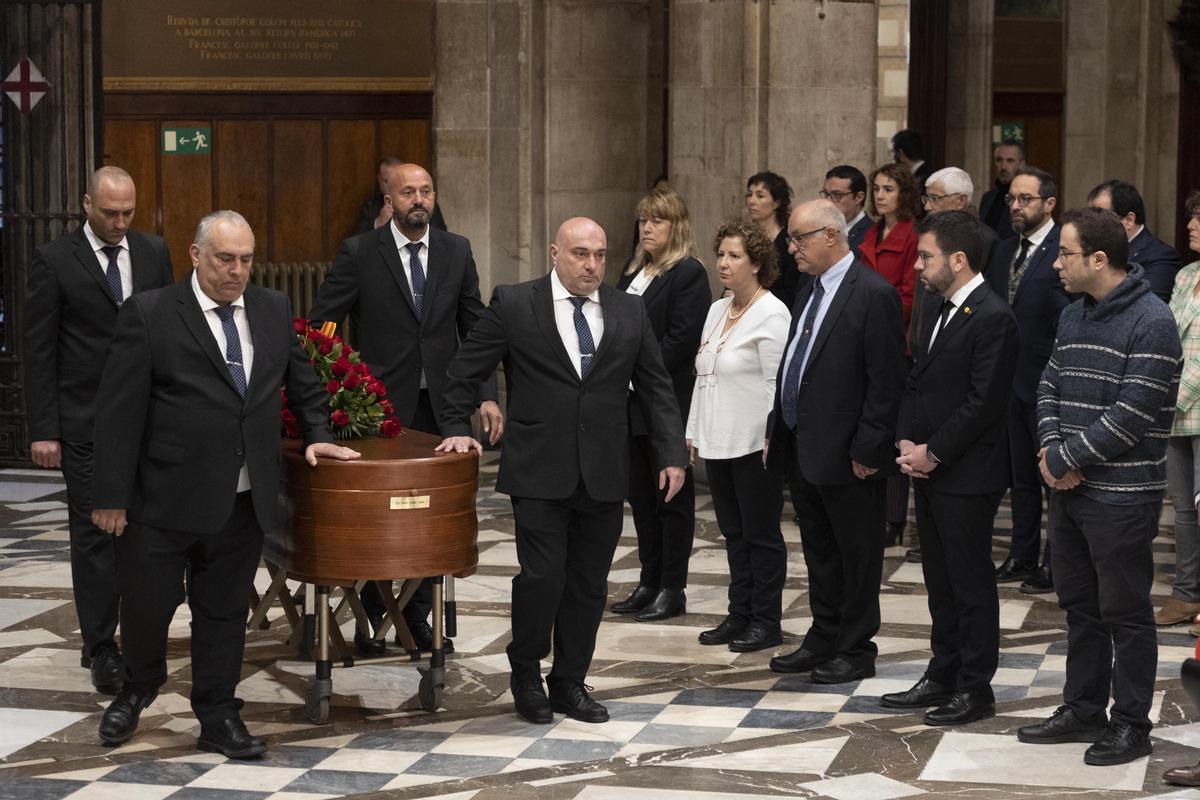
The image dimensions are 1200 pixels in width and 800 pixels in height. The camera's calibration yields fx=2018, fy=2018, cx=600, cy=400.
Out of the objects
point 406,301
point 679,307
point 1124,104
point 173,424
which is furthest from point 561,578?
point 1124,104

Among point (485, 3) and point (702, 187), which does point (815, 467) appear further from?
point (485, 3)

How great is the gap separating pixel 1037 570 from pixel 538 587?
3.20 m

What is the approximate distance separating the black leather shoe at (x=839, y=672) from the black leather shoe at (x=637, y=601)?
1321 millimetres

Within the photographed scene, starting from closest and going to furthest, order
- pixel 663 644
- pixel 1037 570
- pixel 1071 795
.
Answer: pixel 1071 795 < pixel 663 644 < pixel 1037 570

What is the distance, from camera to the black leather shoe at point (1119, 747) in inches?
247

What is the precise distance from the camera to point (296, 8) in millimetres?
14062

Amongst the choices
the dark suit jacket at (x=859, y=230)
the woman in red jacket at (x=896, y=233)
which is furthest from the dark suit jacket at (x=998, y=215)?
the woman in red jacket at (x=896, y=233)

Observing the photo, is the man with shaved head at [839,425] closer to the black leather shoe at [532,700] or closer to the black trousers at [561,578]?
the black trousers at [561,578]

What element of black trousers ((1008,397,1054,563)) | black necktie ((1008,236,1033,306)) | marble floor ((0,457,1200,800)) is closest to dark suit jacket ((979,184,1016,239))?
black necktie ((1008,236,1033,306))

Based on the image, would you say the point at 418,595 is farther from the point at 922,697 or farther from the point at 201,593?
the point at 922,697

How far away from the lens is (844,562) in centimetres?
739

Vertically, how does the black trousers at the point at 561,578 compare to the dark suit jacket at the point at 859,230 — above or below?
below

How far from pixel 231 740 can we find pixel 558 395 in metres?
1.56

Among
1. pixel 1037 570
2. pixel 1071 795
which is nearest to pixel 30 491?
pixel 1037 570
